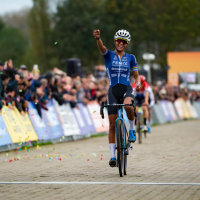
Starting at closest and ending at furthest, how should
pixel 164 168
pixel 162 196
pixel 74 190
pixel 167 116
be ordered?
pixel 162 196, pixel 74 190, pixel 164 168, pixel 167 116

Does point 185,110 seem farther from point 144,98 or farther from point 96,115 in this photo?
point 144,98

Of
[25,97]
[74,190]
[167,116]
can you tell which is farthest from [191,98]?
[74,190]

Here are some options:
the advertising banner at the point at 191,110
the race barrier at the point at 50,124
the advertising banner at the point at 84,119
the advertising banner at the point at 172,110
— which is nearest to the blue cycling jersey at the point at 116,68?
the race barrier at the point at 50,124

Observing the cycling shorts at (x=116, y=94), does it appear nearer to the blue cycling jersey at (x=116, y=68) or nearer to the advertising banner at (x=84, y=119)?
the blue cycling jersey at (x=116, y=68)

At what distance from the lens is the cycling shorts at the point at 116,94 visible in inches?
354

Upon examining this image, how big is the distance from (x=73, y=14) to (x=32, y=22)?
16.3 ft

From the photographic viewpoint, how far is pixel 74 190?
23.6 feet

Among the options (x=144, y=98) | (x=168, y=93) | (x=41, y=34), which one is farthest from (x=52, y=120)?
(x=41, y=34)

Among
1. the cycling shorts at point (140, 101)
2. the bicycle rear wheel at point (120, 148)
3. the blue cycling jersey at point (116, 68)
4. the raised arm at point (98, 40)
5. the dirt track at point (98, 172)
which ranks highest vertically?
the raised arm at point (98, 40)

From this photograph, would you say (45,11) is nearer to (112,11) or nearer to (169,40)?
(112,11)

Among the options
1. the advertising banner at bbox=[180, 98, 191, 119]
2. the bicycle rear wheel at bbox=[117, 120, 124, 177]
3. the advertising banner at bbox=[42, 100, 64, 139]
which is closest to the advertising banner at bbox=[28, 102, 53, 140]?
the advertising banner at bbox=[42, 100, 64, 139]

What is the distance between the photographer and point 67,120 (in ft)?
56.2

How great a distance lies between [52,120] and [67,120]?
1004 mm

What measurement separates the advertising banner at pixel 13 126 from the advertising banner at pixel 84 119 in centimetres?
385
